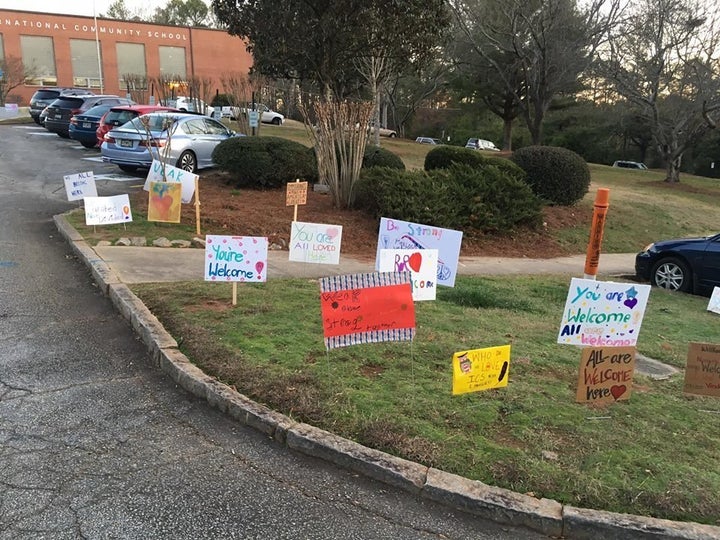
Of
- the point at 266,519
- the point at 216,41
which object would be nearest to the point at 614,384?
the point at 266,519

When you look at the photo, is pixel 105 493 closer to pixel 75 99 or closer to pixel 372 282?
pixel 372 282

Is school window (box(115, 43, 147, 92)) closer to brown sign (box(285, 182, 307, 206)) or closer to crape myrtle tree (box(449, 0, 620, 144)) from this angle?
crape myrtle tree (box(449, 0, 620, 144))

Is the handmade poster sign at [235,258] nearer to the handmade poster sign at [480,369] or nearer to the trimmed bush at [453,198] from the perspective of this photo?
the handmade poster sign at [480,369]

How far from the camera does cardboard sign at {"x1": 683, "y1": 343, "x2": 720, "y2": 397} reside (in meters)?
4.06

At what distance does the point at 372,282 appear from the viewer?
4.22 meters

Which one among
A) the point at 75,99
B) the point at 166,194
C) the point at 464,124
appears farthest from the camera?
the point at 464,124

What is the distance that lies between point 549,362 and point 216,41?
212 ft

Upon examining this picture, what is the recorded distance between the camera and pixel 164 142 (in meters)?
13.5

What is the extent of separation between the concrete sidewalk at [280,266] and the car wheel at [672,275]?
80 centimetres

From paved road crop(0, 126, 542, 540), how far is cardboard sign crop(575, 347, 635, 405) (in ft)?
4.58

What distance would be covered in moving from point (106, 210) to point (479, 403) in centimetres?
698

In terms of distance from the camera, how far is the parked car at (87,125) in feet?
67.3

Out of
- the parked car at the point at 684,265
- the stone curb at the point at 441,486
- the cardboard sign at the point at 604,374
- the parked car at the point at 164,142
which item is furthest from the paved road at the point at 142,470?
the parked car at the point at 164,142

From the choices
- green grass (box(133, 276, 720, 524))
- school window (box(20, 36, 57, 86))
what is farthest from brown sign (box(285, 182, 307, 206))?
school window (box(20, 36, 57, 86))
